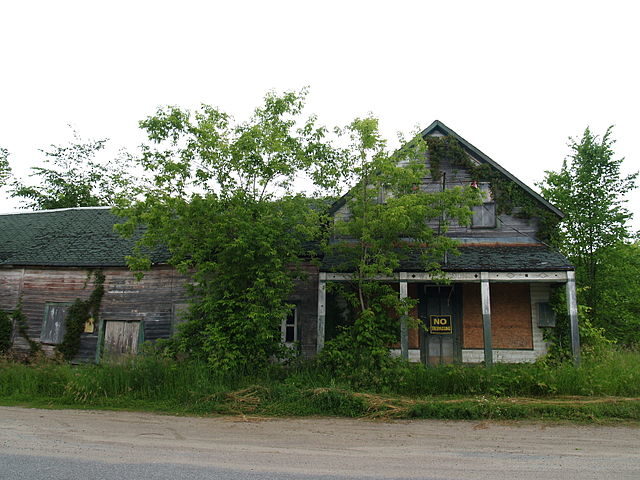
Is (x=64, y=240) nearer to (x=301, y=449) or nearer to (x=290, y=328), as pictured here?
(x=290, y=328)

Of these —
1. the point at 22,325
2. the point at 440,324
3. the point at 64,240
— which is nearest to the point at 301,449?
the point at 440,324

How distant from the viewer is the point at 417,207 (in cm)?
1041

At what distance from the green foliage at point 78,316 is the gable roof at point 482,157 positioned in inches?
459

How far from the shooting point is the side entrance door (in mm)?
13992

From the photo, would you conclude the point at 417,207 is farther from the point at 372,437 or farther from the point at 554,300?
the point at 554,300

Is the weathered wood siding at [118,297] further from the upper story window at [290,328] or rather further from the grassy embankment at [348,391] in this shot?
the grassy embankment at [348,391]

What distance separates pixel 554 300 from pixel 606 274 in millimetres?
9318

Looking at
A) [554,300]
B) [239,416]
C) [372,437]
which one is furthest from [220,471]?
[554,300]

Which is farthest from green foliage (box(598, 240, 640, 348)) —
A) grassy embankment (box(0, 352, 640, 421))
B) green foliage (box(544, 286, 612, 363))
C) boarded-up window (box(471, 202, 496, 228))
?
grassy embankment (box(0, 352, 640, 421))

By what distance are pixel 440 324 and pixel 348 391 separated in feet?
16.8

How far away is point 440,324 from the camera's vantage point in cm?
1402

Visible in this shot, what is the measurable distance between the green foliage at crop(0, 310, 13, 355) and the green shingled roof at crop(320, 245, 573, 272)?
1120 cm

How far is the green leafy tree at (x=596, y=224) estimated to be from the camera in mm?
20547

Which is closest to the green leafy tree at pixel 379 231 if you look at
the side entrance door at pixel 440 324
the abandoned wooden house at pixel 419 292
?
the abandoned wooden house at pixel 419 292
